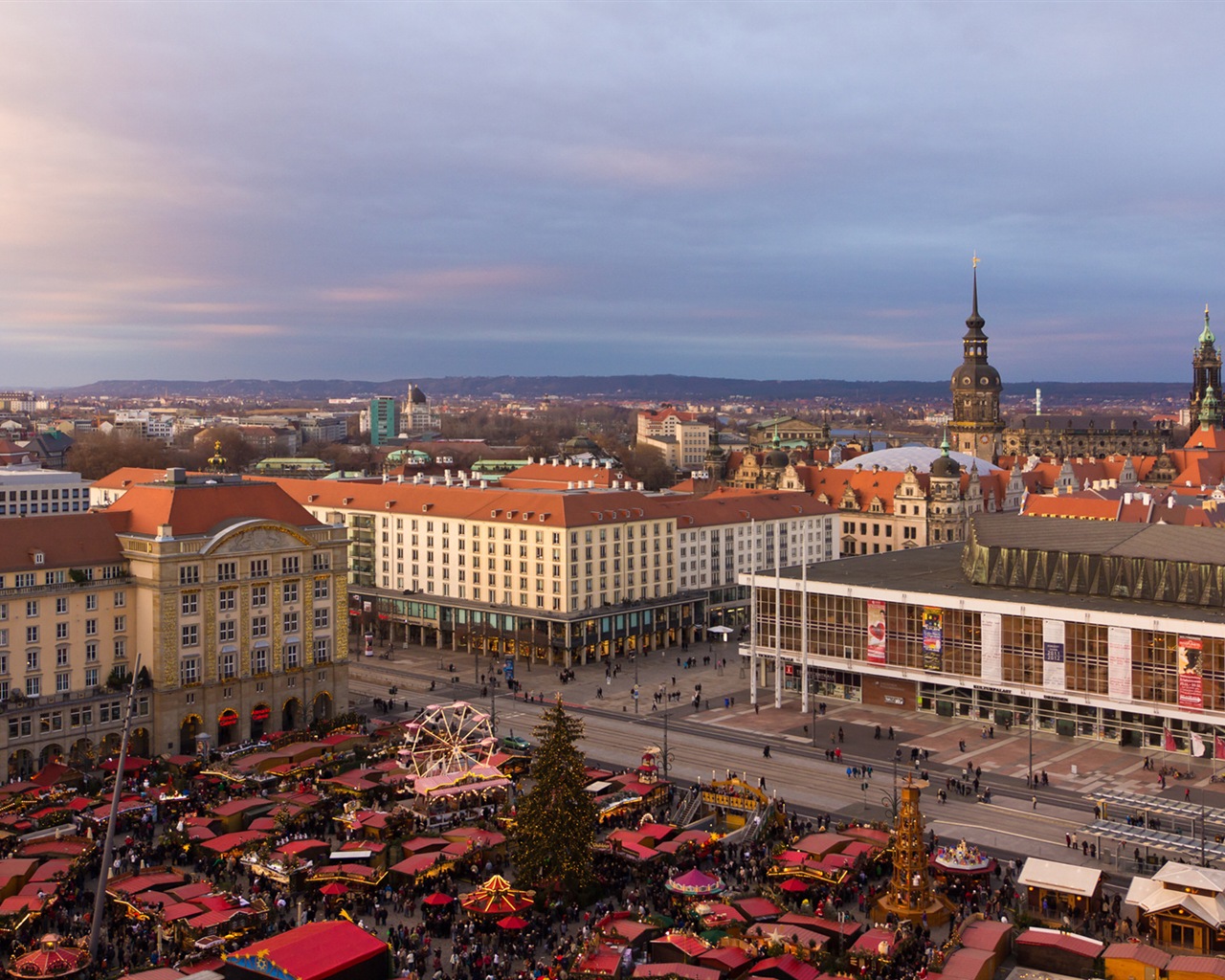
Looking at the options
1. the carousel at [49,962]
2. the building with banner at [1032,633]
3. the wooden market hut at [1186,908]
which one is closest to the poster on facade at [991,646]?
the building with banner at [1032,633]

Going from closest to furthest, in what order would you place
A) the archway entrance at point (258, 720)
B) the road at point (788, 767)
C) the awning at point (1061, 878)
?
1. the awning at point (1061, 878)
2. the road at point (788, 767)
3. the archway entrance at point (258, 720)

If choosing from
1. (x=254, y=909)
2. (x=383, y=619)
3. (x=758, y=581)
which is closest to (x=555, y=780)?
(x=254, y=909)

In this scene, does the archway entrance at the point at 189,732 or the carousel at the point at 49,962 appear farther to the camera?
the archway entrance at the point at 189,732

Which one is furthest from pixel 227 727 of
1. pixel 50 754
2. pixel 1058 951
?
pixel 1058 951

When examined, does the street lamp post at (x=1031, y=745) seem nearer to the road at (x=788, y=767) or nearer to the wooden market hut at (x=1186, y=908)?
the road at (x=788, y=767)

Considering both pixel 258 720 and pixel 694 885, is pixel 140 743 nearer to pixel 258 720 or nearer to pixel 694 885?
pixel 258 720

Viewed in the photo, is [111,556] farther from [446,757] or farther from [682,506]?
[682,506]
